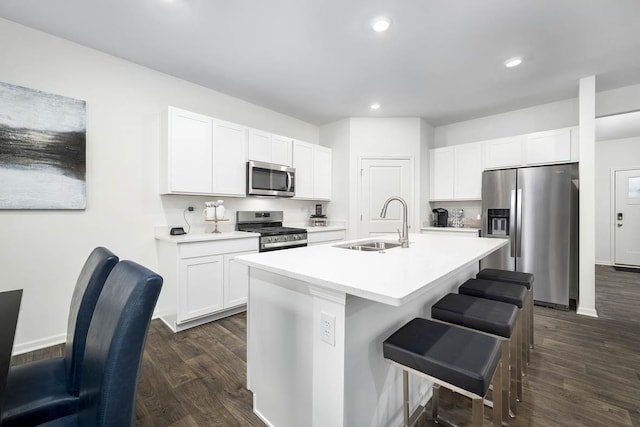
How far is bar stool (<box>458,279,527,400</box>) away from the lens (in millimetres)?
1742

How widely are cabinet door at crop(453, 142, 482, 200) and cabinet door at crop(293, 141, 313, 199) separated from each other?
234 centimetres

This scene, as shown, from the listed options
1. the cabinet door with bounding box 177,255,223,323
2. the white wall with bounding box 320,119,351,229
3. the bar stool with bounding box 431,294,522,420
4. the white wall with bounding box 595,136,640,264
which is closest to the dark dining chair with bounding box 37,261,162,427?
the bar stool with bounding box 431,294,522,420

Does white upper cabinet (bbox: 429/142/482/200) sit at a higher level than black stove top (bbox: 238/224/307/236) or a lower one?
higher

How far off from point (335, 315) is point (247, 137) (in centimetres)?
293

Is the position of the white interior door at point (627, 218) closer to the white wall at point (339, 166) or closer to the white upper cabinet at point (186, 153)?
the white wall at point (339, 166)

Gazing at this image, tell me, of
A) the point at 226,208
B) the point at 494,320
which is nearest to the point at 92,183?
the point at 226,208

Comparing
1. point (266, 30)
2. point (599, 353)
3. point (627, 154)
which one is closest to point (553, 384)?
point (599, 353)

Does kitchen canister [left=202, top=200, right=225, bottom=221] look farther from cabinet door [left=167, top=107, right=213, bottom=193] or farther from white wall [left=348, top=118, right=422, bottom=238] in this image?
white wall [left=348, top=118, right=422, bottom=238]

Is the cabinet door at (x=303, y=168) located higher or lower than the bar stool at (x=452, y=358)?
higher

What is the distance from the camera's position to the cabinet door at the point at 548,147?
11.6ft

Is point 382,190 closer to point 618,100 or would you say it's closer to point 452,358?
point 618,100

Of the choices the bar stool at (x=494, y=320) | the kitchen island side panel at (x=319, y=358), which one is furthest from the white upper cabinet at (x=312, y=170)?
the bar stool at (x=494, y=320)

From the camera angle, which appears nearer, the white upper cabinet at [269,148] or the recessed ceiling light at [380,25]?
the recessed ceiling light at [380,25]

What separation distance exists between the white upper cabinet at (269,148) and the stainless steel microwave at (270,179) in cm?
10
